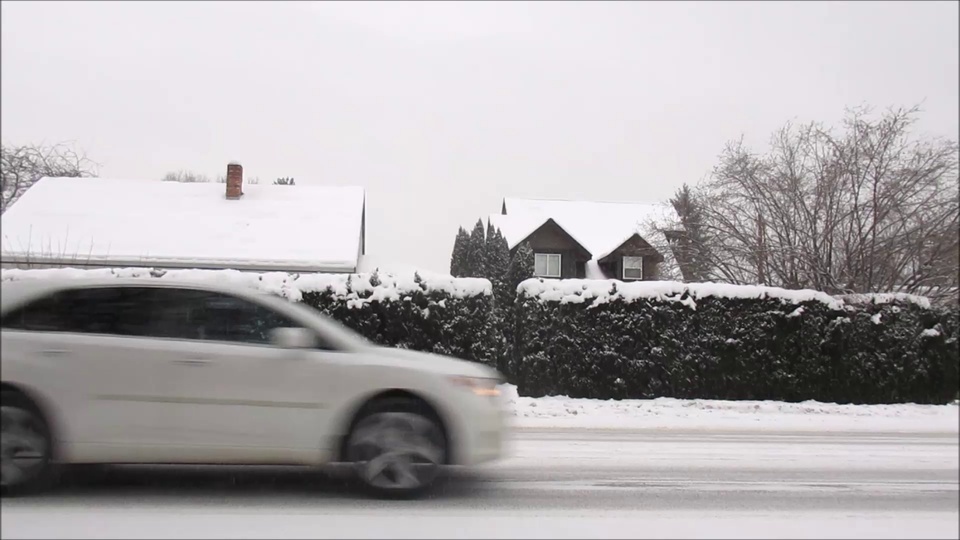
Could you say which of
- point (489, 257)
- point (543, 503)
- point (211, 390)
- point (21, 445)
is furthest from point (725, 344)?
point (489, 257)

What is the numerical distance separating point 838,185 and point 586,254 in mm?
18036

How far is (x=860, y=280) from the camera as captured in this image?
16.3 m

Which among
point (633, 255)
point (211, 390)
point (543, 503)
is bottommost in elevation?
point (543, 503)

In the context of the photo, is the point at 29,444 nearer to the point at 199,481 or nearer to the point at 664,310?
the point at 199,481

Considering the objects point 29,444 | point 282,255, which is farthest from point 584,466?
point 282,255

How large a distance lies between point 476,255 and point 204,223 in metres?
13.5

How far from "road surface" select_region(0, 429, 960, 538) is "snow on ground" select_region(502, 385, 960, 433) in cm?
334

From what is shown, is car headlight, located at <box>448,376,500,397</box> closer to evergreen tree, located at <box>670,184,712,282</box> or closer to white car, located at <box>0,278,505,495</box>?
white car, located at <box>0,278,505,495</box>

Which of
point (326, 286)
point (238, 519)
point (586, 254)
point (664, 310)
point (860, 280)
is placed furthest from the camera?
point (586, 254)

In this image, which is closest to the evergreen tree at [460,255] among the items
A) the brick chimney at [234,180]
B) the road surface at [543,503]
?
the brick chimney at [234,180]

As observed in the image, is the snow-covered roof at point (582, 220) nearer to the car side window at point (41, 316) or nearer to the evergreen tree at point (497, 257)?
the evergreen tree at point (497, 257)

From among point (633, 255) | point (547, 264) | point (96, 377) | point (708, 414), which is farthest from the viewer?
point (547, 264)

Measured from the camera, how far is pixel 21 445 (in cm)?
529

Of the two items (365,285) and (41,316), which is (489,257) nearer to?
(365,285)
